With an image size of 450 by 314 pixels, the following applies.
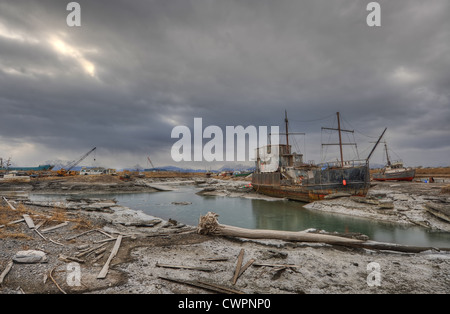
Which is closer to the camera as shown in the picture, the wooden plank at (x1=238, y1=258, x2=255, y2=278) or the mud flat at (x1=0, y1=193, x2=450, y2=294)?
the mud flat at (x1=0, y1=193, x2=450, y2=294)

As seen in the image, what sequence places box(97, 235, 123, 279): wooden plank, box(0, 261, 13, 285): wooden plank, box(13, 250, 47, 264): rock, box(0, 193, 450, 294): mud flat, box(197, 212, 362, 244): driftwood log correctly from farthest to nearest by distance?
box(197, 212, 362, 244): driftwood log, box(13, 250, 47, 264): rock, box(97, 235, 123, 279): wooden plank, box(0, 193, 450, 294): mud flat, box(0, 261, 13, 285): wooden plank

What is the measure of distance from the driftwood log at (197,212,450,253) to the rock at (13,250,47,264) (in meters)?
6.89

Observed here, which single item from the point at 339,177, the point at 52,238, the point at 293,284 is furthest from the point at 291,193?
the point at 52,238

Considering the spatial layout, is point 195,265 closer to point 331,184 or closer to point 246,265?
point 246,265

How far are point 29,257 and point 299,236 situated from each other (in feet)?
37.5

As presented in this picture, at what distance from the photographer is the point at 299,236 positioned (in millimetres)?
10852

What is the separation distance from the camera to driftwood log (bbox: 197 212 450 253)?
32.4 feet

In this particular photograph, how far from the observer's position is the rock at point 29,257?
6.72 m

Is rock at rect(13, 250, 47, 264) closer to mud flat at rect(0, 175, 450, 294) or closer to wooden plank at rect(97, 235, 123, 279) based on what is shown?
mud flat at rect(0, 175, 450, 294)

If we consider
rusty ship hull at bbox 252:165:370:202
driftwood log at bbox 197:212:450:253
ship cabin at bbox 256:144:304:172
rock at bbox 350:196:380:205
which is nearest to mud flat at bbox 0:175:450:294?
driftwood log at bbox 197:212:450:253

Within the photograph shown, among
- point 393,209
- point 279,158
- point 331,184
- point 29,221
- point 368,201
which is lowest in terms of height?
point 393,209

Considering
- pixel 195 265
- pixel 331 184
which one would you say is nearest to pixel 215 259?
pixel 195 265

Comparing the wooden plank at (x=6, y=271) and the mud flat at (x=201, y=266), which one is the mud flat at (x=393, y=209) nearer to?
the mud flat at (x=201, y=266)

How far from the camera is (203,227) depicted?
38.4ft
